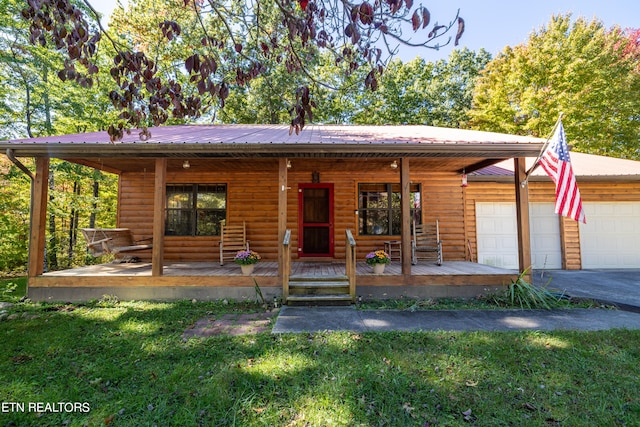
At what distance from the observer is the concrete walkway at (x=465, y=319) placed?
12.0ft

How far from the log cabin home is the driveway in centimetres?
79

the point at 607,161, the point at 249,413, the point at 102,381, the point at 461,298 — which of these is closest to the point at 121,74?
the point at 102,381

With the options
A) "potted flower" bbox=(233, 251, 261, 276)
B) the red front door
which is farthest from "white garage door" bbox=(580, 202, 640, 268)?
"potted flower" bbox=(233, 251, 261, 276)

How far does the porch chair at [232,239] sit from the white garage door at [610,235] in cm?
883

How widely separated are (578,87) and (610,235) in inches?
275

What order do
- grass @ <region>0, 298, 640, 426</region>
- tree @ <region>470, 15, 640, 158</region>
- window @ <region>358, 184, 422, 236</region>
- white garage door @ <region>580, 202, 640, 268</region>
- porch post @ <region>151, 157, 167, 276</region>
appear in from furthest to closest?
1. tree @ <region>470, 15, 640, 158</region>
2. white garage door @ <region>580, 202, 640, 268</region>
3. window @ <region>358, 184, 422, 236</region>
4. porch post @ <region>151, 157, 167, 276</region>
5. grass @ <region>0, 298, 640, 426</region>

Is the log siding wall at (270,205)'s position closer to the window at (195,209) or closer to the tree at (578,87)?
the window at (195,209)

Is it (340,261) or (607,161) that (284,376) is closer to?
(340,261)

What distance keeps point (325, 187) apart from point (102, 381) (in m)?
5.85

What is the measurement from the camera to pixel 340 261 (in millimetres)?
7172

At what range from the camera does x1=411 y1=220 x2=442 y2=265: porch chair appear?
255 inches

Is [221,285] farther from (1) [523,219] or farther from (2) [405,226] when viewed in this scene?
(1) [523,219]

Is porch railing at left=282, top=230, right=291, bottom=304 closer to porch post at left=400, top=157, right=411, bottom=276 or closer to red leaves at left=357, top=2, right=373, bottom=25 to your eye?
porch post at left=400, top=157, right=411, bottom=276

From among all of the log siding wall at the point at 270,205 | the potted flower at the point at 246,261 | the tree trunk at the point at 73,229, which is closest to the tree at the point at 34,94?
the tree trunk at the point at 73,229
